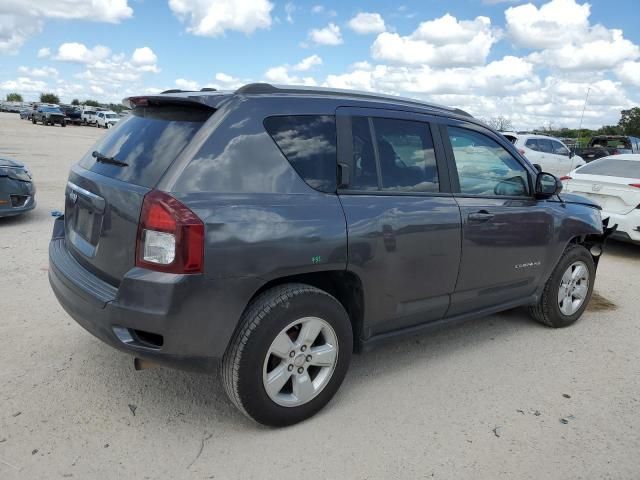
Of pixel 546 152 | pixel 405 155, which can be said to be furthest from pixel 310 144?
pixel 546 152

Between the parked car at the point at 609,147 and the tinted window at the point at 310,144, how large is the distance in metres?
19.6

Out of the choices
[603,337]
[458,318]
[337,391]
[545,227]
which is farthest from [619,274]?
[337,391]

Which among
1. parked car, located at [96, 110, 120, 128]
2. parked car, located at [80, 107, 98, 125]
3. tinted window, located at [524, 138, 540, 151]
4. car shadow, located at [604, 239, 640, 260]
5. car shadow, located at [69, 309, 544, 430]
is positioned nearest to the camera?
car shadow, located at [69, 309, 544, 430]

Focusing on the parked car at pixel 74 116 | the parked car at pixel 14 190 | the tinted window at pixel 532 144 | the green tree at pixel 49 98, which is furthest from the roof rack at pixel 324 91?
the green tree at pixel 49 98

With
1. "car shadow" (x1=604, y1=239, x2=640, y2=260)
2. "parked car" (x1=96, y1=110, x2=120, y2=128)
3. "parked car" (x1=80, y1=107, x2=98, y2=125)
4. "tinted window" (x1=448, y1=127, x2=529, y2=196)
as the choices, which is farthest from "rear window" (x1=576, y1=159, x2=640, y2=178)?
"parked car" (x1=80, y1=107, x2=98, y2=125)

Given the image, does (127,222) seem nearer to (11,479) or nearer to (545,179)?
(11,479)

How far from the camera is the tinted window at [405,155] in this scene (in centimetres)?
338

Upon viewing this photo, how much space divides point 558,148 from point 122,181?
16.8 metres

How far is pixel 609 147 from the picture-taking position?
2111 centimetres

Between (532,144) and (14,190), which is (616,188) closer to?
(14,190)

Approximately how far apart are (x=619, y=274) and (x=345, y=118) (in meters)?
5.37

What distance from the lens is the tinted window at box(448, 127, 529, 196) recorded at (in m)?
3.82

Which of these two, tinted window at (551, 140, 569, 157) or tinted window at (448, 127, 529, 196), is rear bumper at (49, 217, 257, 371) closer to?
tinted window at (448, 127, 529, 196)

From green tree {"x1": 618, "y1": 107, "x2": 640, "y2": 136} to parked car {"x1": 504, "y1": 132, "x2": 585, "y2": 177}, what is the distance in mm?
34598
